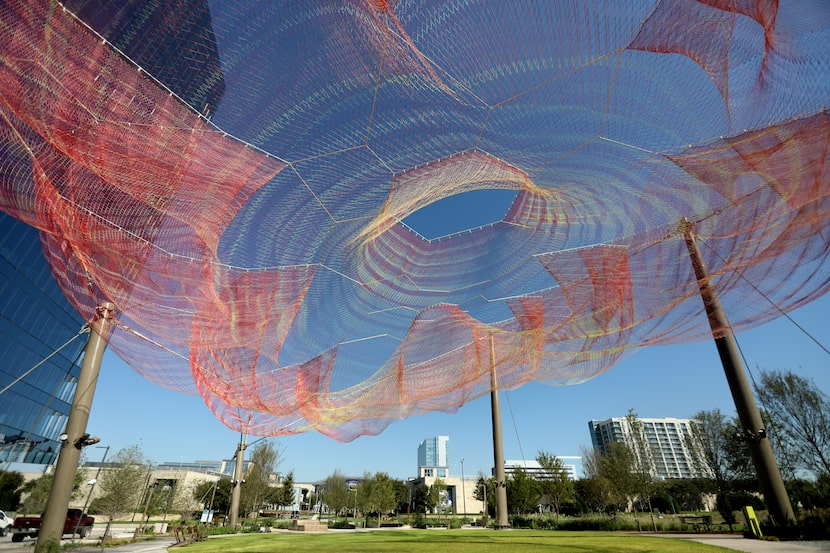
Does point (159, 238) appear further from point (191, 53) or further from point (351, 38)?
point (351, 38)

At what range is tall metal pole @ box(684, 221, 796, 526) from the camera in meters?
8.62

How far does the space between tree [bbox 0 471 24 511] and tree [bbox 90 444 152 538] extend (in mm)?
13549

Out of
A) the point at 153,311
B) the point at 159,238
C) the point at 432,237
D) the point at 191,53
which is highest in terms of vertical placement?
the point at 432,237

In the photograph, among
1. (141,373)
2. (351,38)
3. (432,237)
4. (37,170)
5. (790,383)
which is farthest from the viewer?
(790,383)

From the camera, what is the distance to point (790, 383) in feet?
75.6

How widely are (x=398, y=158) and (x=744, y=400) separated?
10.6 m

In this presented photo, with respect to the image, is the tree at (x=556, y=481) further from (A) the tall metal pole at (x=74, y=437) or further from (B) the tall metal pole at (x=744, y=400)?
(A) the tall metal pole at (x=74, y=437)

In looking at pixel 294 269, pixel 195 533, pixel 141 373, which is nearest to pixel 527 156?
pixel 294 269

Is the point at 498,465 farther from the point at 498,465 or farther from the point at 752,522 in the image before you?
the point at 752,522

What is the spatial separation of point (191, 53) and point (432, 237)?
795 cm

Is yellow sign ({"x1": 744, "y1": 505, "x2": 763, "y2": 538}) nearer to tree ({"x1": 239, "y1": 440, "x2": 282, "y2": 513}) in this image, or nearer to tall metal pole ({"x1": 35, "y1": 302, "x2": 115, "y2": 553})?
tall metal pole ({"x1": 35, "y1": 302, "x2": 115, "y2": 553})

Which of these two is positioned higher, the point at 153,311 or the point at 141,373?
the point at 153,311

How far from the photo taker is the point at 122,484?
2475cm

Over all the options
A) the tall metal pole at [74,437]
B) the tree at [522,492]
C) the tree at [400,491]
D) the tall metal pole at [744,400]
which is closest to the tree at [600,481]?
the tree at [522,492]
